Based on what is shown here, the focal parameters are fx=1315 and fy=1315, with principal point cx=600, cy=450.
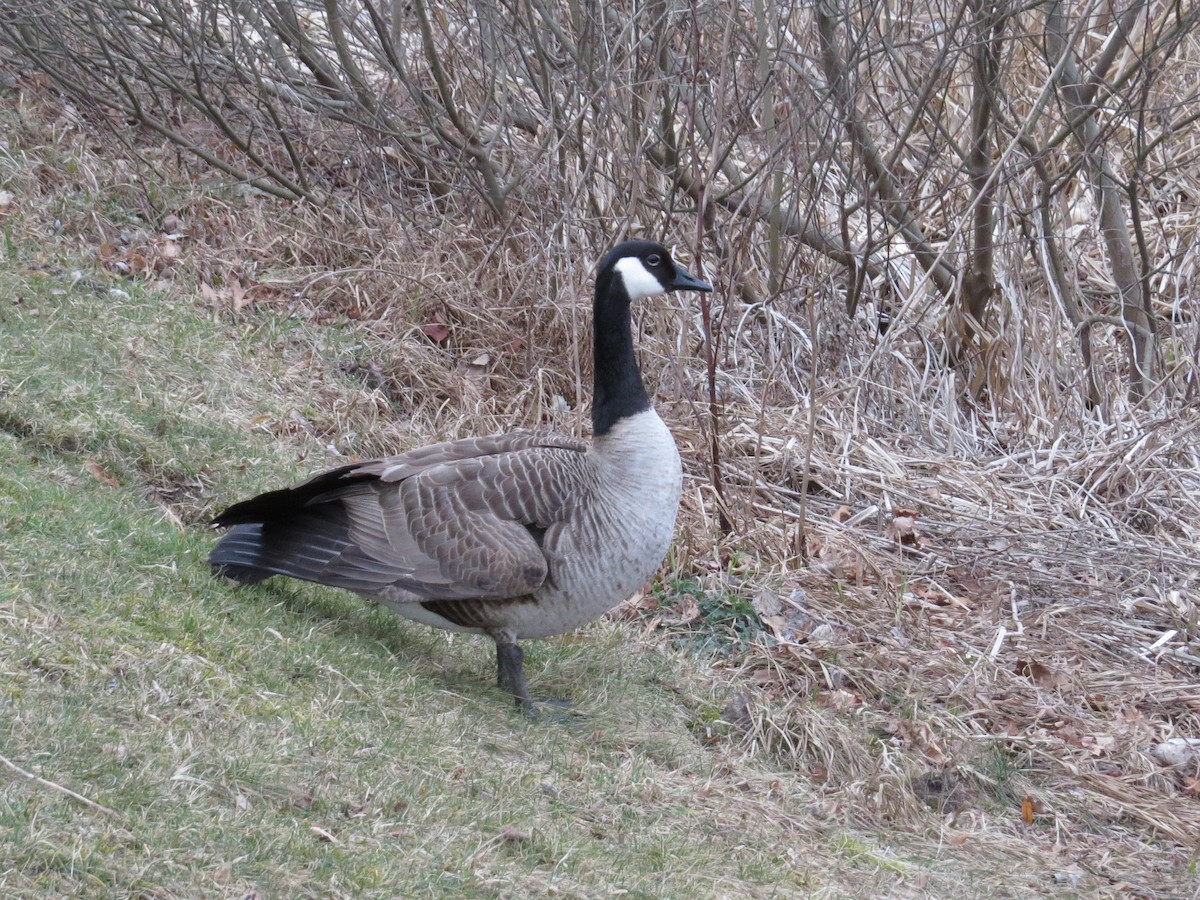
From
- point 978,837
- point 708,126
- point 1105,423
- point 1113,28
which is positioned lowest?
point 978,837

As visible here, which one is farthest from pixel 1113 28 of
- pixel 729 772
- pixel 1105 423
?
pixel 729 772

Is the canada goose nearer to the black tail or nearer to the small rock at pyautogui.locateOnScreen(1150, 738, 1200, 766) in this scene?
the black tail

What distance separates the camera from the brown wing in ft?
15.8

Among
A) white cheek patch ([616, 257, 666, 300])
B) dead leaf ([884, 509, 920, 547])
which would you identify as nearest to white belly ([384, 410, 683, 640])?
white cheek patch ([616, 257, 666, 300])

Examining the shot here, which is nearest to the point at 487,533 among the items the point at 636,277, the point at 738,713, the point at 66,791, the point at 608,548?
the point at 608,548

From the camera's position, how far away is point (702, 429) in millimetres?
6949

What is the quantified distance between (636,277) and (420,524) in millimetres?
1425

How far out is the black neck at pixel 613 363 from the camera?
17.4 feet

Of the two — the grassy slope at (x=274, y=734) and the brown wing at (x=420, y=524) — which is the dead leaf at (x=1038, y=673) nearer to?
the grassy slope at (x=274, y=734)

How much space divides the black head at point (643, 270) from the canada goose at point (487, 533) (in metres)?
0.66

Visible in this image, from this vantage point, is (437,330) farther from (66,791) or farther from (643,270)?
(66,791)

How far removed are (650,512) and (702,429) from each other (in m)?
2.05

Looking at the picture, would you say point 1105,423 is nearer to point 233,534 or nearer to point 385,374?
point 385,374

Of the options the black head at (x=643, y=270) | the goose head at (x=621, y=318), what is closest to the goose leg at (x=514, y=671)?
the goose head at (x=621, y=318)
